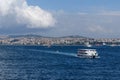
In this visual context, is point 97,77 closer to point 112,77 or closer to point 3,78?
point 112,77

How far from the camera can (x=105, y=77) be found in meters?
121

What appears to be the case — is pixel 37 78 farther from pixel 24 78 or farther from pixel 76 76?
pixel 76 76

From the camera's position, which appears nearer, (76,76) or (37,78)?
(37,78)

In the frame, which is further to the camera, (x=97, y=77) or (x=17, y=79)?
(x=97, y=77)

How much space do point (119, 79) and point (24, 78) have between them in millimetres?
23772

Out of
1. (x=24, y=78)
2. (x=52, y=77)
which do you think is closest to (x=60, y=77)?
(x=52, y=77)

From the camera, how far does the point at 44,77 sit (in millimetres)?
117938

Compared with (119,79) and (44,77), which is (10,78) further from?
(119,79)

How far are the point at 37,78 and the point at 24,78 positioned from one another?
3280 millimetres

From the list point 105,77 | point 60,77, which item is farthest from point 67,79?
point 105,77

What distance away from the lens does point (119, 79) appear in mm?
114438

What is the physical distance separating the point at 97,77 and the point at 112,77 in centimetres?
396

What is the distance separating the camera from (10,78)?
11456 centimetres

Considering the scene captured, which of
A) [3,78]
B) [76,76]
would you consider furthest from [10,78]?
[76,76]
